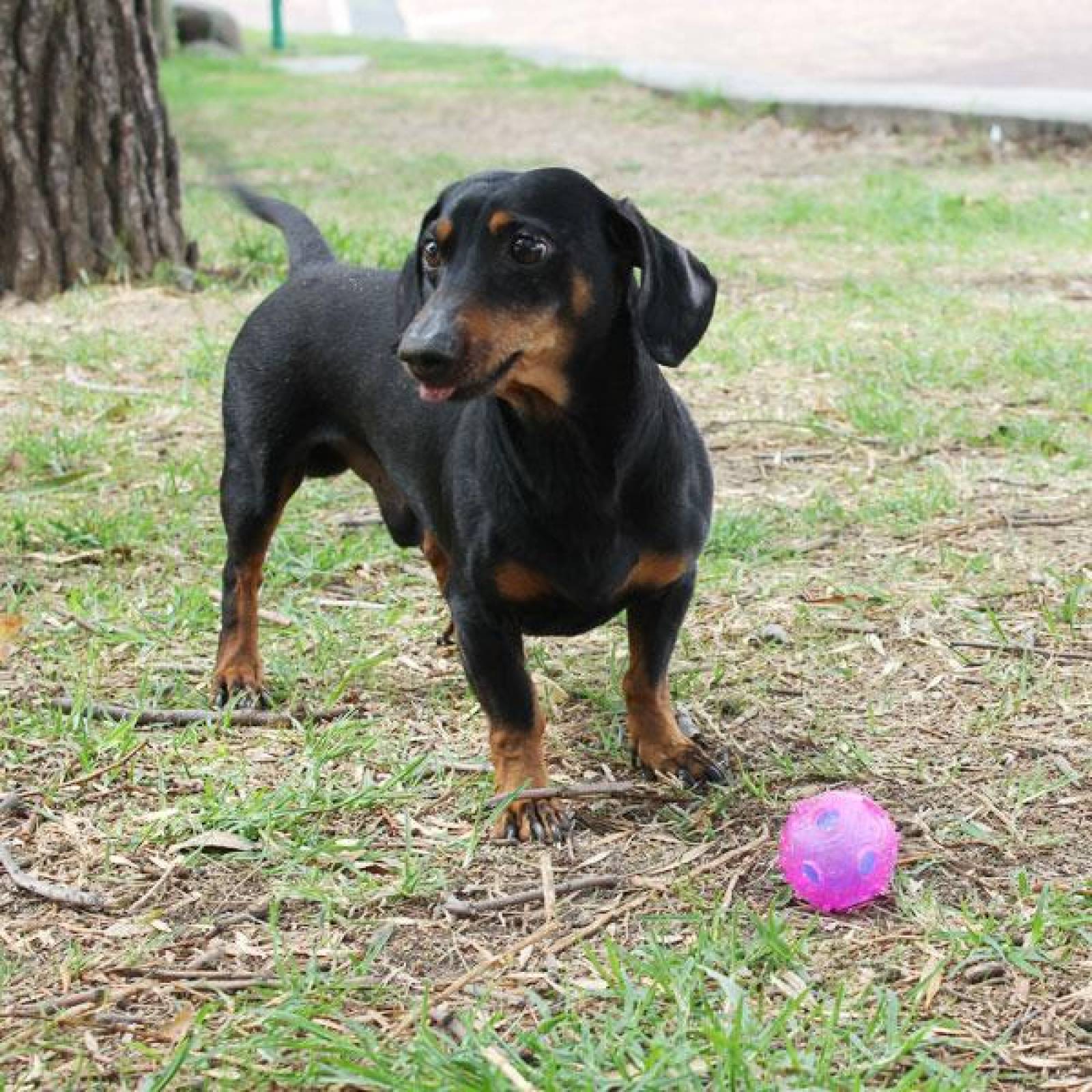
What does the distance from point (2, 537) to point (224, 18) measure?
16.9 metres

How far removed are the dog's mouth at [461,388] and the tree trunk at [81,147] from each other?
167 inches

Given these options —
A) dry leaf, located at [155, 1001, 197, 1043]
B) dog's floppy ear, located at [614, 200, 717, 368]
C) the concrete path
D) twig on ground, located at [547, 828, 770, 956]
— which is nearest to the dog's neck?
dog's floppy ear, located at [614, 200, 717, 368]

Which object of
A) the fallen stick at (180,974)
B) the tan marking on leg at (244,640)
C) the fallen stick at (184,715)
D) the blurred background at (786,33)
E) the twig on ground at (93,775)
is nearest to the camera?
the fallen stick at (180,974)

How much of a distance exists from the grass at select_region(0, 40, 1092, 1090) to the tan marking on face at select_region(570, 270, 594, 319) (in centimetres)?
93

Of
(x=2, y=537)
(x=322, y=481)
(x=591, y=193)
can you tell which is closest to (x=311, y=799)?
(x=591, y=193)

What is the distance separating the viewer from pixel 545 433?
121 inches

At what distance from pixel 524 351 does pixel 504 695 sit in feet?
2.15

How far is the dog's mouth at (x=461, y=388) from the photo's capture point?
2791 millimetres

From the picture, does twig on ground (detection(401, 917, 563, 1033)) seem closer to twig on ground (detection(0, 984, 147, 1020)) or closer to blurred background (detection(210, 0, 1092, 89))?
twig on ground (detection(0, 984, 147, 1020))

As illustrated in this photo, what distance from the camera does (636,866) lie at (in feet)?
9.71

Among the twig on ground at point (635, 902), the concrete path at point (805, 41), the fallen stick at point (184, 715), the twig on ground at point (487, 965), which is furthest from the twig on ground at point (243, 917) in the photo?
the concrete path at point (805, 41)

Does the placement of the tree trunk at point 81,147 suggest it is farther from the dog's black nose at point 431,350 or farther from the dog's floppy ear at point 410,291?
the dog's black nose at point 431,350

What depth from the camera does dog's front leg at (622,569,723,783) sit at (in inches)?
129

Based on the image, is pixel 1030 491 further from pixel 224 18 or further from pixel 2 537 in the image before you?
pixel 224 18
